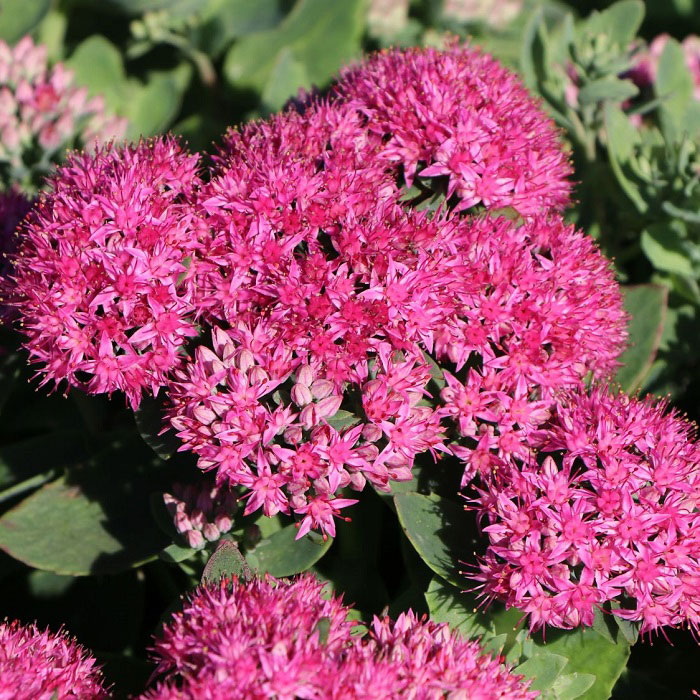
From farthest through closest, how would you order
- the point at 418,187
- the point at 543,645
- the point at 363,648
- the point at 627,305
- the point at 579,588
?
the point at 627,305, the point at 418,187, the point at 543,645, the point at 579,588, the point at 363,648

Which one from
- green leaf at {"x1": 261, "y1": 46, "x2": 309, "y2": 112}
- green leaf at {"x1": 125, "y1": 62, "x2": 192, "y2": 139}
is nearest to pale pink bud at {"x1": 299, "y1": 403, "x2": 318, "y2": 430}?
green leaf at {"x1": 261, "y1": 46, "x2": 309, "y2": 112}

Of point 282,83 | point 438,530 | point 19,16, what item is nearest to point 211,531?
point 438,530

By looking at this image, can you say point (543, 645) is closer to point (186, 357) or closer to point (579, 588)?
point (579, 588)

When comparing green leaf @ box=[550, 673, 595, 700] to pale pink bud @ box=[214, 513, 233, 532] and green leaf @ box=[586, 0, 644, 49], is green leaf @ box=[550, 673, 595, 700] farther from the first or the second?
green leaf @ box=[586, 0, 644, 49]

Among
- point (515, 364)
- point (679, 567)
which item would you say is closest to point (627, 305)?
point (515, 364)

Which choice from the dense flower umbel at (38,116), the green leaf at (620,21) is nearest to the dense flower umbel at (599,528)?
the green leaf at (620,21)

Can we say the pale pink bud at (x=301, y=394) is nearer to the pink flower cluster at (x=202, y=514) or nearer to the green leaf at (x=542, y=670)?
the pink flower cluster at (x=202, y=514)

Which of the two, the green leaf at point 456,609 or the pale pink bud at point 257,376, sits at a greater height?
the pale pink bud at point 257,376
